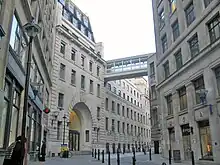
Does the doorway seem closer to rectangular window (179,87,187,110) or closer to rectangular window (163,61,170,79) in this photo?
rectangular window (163,61,170,79)

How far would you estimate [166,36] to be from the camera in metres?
27.8

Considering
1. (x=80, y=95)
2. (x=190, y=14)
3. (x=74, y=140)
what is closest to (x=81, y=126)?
(x=74, y=140)

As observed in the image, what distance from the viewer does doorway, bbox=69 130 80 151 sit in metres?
38.9

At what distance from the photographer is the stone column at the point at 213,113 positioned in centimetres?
1713

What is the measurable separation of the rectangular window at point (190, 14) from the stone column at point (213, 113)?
5743 millimetres

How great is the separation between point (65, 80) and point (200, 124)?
71.7 feet

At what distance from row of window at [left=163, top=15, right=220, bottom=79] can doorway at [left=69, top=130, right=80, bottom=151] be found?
18.8 m

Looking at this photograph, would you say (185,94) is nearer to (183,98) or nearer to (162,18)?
(183,98)

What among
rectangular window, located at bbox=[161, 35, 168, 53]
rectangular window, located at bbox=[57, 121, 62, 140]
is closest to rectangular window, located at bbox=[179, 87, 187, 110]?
rectangular window, located at bbox=[161, 35, 168, 53]

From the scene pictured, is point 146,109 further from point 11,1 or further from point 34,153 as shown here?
point 11,1

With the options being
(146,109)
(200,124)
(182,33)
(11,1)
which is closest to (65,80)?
(182,33)

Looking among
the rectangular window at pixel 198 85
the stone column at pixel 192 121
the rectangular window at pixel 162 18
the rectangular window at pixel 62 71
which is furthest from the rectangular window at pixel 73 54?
the rectangular window at pixel 198 85

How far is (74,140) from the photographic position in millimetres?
40000

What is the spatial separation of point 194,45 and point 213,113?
636 centimetres
